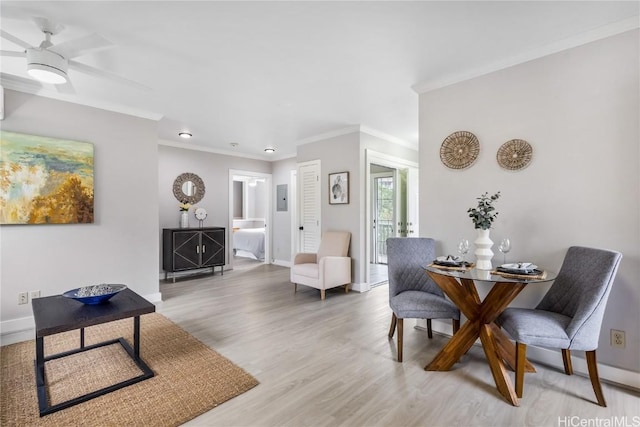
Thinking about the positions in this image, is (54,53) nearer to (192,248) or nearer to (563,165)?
(192,248)

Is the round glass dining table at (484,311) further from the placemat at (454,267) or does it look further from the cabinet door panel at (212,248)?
the cabinet door panel at (212,248)

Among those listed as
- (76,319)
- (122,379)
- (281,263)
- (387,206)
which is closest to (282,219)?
(281,263)

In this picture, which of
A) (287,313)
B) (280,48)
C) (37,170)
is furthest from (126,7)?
(287,313)

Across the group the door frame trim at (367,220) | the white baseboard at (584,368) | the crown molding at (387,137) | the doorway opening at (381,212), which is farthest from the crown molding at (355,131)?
the white baseboard at (584,368)

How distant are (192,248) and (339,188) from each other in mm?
2778

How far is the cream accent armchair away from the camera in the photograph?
160 inches

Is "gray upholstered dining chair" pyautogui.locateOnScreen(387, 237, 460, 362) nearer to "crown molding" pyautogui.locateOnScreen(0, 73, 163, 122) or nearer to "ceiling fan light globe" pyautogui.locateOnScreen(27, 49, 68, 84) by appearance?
"ceiling fan light globe" pyautogui.locateOnScreen(27, 49, 68, 84)

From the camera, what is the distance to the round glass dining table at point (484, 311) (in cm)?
192

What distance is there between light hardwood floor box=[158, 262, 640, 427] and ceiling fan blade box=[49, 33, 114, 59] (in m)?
2.51

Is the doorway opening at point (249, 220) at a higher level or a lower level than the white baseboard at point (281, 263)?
higher

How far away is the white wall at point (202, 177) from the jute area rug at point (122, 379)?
273 cm

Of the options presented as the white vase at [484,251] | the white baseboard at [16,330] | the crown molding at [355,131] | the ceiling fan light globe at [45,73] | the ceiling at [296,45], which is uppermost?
the ceiling at [296,45]

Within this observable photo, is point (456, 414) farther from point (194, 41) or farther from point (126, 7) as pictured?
point (126, 7)

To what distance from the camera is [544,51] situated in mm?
2297
